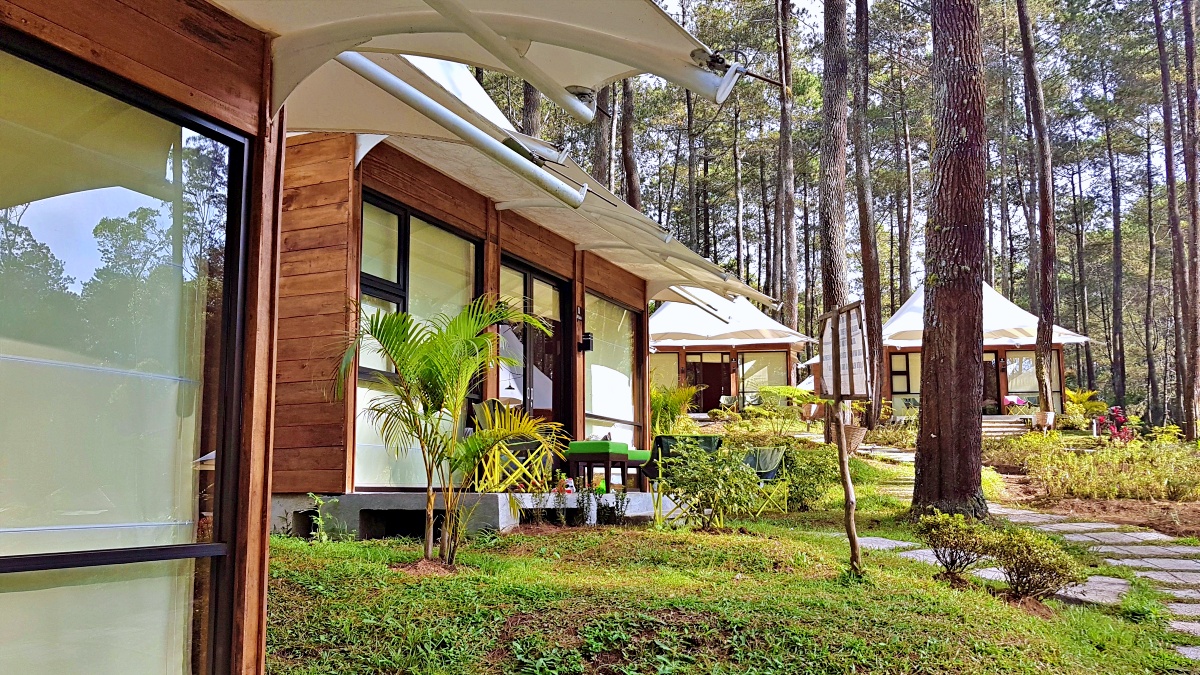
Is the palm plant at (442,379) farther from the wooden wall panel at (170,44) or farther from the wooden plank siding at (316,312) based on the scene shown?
the wooden wall panel at (170,44)

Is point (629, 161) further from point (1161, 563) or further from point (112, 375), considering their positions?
point (112, 375)

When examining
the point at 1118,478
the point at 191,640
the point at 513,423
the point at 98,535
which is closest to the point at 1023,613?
the point at 513,423

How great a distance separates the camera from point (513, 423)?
536cm

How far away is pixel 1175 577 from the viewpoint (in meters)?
6.13

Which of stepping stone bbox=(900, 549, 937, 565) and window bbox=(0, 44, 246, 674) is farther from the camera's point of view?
stepping stone bbox=(900, 549, 937, 565)

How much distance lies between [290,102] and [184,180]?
151 centimetres

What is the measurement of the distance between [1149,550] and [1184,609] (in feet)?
7.19

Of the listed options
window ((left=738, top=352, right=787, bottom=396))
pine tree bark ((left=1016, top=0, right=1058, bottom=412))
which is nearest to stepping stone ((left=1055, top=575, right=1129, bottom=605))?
pine tree bark ((left=1016, top=0, right=1058, bottom=412))

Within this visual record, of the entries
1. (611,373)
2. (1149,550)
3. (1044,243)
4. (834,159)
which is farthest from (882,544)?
(1044,243)

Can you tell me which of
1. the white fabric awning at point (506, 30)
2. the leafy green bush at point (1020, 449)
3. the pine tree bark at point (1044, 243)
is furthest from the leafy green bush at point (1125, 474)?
the white fabric awning at point (506, 30)

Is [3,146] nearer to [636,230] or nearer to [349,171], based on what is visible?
[349,171]

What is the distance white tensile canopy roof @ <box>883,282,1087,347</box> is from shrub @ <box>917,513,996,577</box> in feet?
55.1

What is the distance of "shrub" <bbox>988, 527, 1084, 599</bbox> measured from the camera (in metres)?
4.88

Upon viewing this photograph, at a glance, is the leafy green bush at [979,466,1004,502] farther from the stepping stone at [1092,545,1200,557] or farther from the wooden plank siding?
the wooden plank siding
